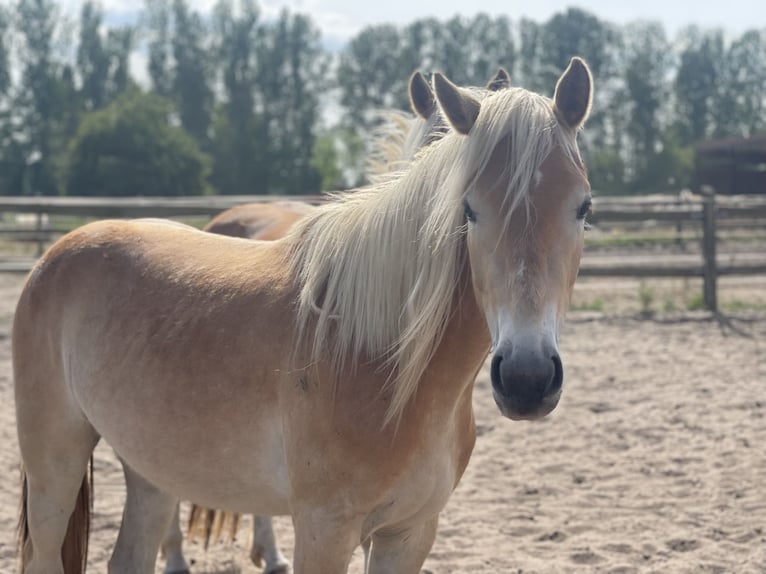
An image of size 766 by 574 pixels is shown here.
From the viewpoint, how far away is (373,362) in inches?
86.7

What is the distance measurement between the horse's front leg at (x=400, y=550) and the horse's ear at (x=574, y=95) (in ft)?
4.21

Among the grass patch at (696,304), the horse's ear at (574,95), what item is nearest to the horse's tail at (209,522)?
the horse's ear at (574,95)

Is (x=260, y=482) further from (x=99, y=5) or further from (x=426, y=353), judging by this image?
(x=99, y=5)

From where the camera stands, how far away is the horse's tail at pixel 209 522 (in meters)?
3.71

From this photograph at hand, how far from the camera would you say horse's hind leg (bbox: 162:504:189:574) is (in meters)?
3.70

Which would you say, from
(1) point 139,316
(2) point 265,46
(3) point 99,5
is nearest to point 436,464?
(1) point 139,316

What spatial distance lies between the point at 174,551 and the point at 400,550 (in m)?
1.66

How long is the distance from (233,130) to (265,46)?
18.4 feet

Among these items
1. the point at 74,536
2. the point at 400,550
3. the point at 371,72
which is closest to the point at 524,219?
the point at 400,550

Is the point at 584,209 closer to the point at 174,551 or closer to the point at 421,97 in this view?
the point at 421,97

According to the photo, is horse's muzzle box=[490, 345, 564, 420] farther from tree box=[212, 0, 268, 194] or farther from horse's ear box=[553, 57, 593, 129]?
tree box=[212, 0, 268, 194]

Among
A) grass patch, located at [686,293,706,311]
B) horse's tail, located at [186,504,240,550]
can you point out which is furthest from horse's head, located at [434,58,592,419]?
grass patch, located at [686,293,706,311]

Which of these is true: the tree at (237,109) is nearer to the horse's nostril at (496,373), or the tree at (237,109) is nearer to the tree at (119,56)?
the tree at (119,56)

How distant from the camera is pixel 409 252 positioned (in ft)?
7.34
